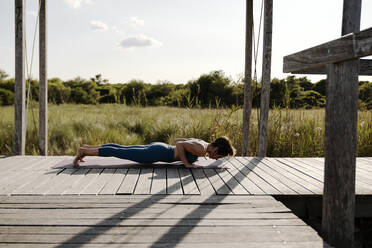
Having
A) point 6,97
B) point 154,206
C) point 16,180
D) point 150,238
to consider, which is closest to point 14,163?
point 16,180

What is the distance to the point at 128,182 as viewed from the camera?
2838 millimetres

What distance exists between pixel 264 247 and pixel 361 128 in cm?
434

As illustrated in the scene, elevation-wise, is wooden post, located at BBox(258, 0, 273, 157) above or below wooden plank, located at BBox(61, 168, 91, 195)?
above

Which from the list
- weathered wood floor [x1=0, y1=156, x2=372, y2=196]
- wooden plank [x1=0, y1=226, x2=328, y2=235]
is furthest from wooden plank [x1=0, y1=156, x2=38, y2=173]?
wooden plank [x1=0, y1=226, x2=328, y2=235]

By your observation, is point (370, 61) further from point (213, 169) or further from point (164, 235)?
point (213, 169)

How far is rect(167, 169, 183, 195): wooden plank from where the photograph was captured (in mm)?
2584

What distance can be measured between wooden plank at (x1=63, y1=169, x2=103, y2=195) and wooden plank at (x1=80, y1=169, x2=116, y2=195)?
36 millimetres

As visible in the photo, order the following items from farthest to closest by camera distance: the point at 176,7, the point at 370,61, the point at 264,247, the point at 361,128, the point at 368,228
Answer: the point at 361,128
the point at 176,7
the point at 368,228
the point at 370,61
the point at 264,247

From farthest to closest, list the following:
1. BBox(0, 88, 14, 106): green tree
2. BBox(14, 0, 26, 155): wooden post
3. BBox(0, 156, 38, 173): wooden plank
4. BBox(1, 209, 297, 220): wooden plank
Answer: 1. BBox(0, 88, 14, 106): green tree
2. BBox(14, 0, 26, 155): wooden post
3. BBox(0, 156, 38, 173): wooden plank
4. BBox(1, 209, 297, 220): wooden plank

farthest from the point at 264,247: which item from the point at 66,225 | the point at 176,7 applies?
the point at 176,7

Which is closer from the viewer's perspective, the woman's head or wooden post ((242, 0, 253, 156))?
the woman's head

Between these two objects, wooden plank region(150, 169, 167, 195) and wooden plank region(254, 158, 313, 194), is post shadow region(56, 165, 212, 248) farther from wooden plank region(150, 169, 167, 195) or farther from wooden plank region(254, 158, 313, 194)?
wooden plank region(254, 158, 313, 194)

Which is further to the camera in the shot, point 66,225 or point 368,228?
point 368,228

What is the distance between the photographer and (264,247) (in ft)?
5.45
